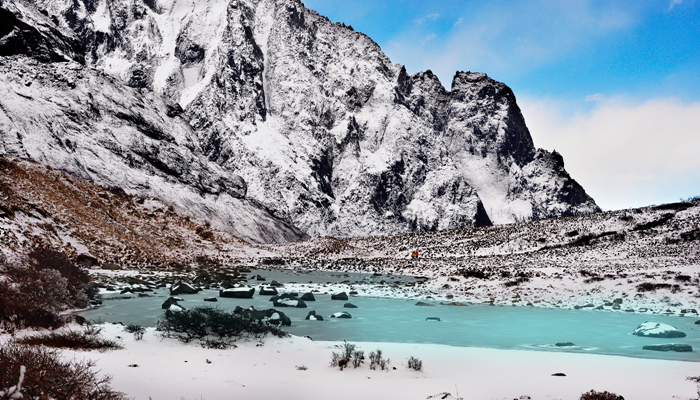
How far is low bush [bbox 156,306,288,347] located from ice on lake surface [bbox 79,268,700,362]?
2.56m

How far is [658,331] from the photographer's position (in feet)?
49.4

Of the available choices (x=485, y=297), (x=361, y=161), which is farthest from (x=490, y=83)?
(x=485, y=297)

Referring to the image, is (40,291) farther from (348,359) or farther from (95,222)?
(95,222)

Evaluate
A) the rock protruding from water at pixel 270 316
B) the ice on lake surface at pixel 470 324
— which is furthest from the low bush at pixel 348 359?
the rock protruding from water at pixel 270 316

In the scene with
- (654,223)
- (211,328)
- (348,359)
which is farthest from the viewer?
(654,223)

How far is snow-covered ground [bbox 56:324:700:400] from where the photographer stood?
7.84 m

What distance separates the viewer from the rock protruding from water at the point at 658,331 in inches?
584

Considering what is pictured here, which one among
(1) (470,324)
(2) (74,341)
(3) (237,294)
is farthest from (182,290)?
(2) (74,341)

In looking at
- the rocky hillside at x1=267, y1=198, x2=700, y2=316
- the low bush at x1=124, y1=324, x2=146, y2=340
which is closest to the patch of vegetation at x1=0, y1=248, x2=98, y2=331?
the low bush at x1=124, y1=324, x2=146, y2=340

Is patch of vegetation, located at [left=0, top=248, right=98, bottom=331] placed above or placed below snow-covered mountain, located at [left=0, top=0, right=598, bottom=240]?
below

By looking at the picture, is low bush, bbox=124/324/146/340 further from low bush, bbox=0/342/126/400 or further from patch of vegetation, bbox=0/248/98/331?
low bush, bbox=0/342/126/400

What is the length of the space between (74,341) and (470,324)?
43.2ft

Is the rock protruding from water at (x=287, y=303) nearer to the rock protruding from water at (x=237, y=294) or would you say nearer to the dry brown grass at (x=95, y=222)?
the rock protruding from water at (x=237, y=294)

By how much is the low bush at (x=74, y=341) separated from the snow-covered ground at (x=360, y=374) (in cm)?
44
